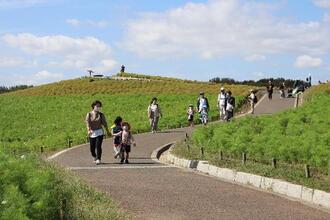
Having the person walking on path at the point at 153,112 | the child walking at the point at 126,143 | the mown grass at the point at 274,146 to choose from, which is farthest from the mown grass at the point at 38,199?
the person walking on path at the point at 153,112

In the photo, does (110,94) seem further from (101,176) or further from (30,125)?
(101,176)

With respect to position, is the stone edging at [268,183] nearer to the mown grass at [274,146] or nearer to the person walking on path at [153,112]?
the mown grass at [274,146]

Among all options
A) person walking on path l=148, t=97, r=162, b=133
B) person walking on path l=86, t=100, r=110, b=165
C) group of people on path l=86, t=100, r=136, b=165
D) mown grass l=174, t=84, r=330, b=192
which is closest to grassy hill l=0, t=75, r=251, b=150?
person walking on path l=148, t=97, r=162, b=133

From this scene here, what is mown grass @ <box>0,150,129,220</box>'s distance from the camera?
23.0 feet

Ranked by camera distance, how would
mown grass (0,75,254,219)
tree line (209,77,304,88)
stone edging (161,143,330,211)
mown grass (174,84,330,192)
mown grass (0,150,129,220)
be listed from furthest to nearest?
tree line (209,77,304,88), mown grass (174,84,330,192), stone edging (161,143,330,211), mown grass (0,75,254,219), mown grass (0,150,129,220)

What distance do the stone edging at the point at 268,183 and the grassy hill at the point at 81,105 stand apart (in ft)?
42.0

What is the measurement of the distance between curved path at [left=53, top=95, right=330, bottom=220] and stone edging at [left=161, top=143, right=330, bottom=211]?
33cm

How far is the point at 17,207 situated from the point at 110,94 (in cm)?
5248

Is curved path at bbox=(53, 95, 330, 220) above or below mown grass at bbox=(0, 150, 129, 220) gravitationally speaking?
below

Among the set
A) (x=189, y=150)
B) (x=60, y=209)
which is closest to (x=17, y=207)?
(x=60, y=209)

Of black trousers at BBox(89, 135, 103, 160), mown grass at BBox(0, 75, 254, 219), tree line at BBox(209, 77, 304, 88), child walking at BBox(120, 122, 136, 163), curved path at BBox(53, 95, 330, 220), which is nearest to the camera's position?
mown grass at BBox(0, 75, 254, 219)

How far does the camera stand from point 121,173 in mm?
14734

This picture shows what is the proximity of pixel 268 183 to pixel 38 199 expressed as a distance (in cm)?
602

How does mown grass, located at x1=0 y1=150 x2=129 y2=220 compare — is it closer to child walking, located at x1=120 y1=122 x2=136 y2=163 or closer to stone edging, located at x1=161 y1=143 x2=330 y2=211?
stone edging, located at x1=161 y1=143 x2=330 y2=211
